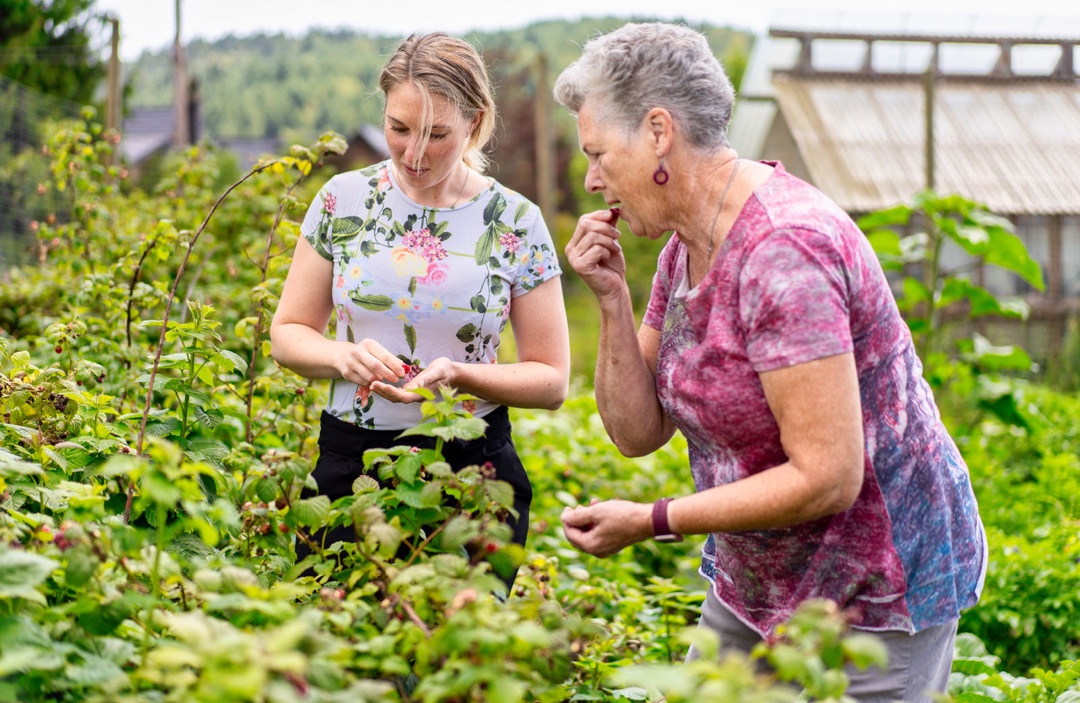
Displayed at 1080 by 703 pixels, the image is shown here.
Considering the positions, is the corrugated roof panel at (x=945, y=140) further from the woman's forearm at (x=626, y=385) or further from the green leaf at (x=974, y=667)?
the woman's forearm at (x=626, y=385)

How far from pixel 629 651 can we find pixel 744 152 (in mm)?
12250

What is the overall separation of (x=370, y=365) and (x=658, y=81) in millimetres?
794

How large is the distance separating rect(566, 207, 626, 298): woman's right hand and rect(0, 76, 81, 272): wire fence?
566 centimetres

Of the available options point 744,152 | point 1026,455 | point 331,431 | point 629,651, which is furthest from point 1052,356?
point 331,431

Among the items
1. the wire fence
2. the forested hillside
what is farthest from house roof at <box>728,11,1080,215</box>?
the forested hillside

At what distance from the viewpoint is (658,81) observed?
5.72ft

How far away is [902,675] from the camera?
1.81 m

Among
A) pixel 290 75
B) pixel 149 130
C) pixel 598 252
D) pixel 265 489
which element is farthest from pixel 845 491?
pixel 290 75

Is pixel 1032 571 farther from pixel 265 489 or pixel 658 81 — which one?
pixel 265 489

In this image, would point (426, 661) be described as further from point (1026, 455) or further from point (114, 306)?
point (1026, 455)

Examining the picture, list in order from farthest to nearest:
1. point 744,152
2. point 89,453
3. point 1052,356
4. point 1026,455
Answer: point 744,152 < point 1052,356 < point 1026,455 < point 89,453

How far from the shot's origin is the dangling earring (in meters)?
1.77

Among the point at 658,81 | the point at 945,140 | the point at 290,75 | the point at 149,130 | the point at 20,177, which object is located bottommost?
the point at 658,81

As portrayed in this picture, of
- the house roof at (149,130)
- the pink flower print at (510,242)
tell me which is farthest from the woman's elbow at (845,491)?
the house roof at (149,130)
